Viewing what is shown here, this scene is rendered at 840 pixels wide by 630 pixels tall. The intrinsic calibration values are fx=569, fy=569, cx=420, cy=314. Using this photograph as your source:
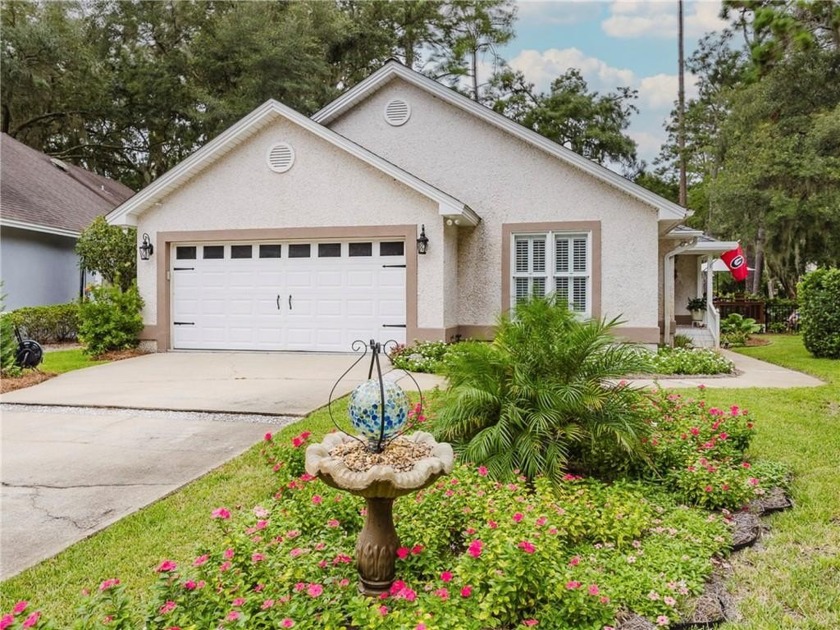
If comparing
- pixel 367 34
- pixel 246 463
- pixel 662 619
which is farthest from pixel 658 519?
pixel 367 34

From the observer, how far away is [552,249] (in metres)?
11.6

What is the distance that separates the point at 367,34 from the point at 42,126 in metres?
15.5

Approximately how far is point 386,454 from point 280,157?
9530 millimetres

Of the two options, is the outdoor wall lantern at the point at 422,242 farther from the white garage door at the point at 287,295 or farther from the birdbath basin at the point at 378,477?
the birdbath basin at the point at 378,477

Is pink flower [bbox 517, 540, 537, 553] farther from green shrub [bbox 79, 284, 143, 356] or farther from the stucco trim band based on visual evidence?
green shrub [bbox 79, 284, 143, 356]

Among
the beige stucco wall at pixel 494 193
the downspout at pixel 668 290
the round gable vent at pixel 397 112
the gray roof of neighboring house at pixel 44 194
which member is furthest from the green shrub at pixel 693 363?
the gray roof of neighboring house at pixel 44 194

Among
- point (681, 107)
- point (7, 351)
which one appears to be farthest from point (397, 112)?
point (681, 107)

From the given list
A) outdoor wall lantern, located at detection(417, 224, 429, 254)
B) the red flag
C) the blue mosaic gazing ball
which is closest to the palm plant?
the blue mosaic gazing ball

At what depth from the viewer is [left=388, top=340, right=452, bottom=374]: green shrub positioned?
9680mm

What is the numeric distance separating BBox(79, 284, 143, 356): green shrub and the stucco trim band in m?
0.41

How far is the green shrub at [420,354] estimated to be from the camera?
9.68 metres

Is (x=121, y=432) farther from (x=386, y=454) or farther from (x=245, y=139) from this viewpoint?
(x=245, y=139)

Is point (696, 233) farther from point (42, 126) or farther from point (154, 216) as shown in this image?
point (42, 126)

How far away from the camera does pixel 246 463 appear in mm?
4750
